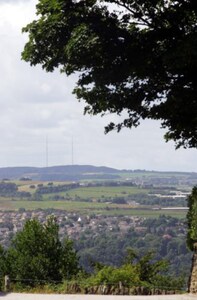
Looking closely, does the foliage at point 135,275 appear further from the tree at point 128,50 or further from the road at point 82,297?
the tree at point 128,50

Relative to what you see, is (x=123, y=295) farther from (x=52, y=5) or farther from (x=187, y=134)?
(x=52, y=5)

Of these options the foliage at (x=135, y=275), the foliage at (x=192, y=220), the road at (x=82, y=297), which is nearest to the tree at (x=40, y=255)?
the foliage at (x=135, y=275)

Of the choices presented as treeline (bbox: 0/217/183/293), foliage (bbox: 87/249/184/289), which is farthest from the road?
treeline (bbox: 0/217/183/293)

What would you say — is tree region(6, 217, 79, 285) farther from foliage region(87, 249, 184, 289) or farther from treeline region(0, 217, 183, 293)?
foliage region(87, 249, 184, 289)

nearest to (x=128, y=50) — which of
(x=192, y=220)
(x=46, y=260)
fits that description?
(x=192, y=220)

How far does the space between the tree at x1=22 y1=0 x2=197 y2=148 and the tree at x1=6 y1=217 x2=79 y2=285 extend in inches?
742

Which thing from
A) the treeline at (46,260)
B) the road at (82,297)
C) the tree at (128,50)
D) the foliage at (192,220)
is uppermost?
the tree at (128,50)

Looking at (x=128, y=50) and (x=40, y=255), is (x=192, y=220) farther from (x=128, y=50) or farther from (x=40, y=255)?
(x=40, y=255)

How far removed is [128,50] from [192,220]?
29.4 feet

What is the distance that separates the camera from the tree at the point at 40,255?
4256 centimetres

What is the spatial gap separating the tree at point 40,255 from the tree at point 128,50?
742 inches

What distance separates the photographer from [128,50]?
25.7 meters

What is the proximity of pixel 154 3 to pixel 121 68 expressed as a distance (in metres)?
3.72

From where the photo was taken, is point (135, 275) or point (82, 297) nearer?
point (82, 297)
